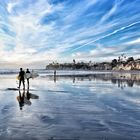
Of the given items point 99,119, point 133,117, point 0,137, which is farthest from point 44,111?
point 0,137

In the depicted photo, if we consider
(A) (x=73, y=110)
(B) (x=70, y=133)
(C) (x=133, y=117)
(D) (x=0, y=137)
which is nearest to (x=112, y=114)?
(C) (x=133, y=117)

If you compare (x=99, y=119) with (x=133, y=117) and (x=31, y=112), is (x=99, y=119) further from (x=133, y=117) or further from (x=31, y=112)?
(x=31, y=112)

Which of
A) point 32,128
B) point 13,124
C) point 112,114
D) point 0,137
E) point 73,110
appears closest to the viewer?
point 0,137

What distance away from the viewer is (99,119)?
1327cm

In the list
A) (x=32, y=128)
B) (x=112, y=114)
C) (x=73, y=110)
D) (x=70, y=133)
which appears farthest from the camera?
(x=73, y=110)

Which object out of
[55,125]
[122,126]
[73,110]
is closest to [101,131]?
[122,126]

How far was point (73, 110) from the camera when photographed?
15867 mm

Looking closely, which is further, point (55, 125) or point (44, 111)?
point (44, 111)

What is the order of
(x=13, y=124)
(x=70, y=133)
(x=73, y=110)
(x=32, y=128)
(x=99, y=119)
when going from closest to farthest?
(x=70, y=133), (x=32, y=128), (x=13, y=124), (x=99, y=119), (x=73, y=110)

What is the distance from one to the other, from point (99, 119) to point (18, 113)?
4.42 m

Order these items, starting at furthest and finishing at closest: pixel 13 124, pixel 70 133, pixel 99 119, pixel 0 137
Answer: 1. pixel 99 119
2. pixel 13 124
3. pixel 70 133
4. pixel 0 137

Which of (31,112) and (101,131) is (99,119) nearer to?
(101,131)

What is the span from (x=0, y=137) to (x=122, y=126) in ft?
16.5

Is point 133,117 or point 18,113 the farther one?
point 18,113
